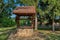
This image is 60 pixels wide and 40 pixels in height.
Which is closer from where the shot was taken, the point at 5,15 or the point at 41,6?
the point at 41,6

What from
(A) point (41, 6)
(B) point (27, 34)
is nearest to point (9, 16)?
(A) point (41, 6)

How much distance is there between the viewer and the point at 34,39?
12.5 meters

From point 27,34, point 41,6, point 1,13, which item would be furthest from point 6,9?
point 27,34

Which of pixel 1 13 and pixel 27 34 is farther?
pixel 1 13

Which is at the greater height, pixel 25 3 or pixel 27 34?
pixel 25 3

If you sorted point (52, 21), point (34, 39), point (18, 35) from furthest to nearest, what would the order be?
point (52, 21), point (18, 35), point (34, 39)

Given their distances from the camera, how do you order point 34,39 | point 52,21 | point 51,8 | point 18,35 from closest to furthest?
point 34,39
point 18,35
point 51,8
point 52,21

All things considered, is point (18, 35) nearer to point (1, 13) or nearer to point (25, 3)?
point (25, 3)

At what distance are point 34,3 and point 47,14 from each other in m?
2.38

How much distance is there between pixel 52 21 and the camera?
83.0 ft

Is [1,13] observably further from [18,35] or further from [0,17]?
[18,35]

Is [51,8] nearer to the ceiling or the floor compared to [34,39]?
nearer to the ceiling

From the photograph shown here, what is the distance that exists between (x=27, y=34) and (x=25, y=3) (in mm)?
10186

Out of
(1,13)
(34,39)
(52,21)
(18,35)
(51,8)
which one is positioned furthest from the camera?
(1,13)
